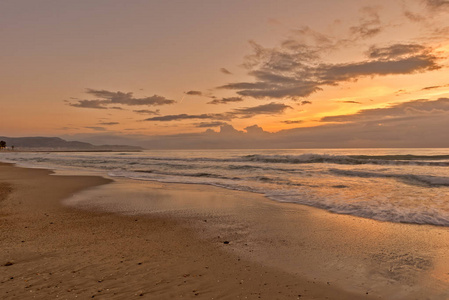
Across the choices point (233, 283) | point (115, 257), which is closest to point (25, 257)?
point (115, 257)

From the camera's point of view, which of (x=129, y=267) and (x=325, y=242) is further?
(x=325, y=242)

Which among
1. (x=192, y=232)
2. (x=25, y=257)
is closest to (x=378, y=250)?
(x=192, y=232)

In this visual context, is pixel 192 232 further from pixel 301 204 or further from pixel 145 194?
pixel 145 194

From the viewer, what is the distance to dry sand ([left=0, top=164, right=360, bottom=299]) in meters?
3.92

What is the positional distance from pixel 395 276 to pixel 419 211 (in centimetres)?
593

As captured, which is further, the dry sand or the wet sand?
the wet sand

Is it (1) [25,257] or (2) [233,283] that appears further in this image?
(1) [25,257]

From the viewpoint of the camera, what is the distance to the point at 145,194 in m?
13.2

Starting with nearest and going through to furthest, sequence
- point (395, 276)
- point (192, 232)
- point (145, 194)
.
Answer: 1. point (395, 276)
2. point (192, 232)
3. point (145, 194)

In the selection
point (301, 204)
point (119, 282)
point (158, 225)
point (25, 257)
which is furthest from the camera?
point (301, 204)

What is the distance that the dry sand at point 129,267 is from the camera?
3918 millimetres

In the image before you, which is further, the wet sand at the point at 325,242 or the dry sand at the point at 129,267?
Answer: the wet sand at the point at 325,242

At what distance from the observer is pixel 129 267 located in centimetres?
470

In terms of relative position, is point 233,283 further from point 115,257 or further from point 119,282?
point 115,257
